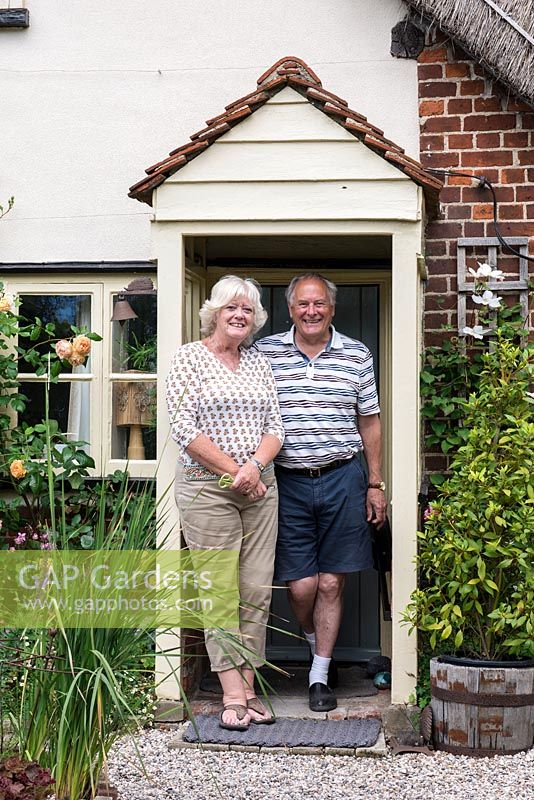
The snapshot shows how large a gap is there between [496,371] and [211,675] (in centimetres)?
224


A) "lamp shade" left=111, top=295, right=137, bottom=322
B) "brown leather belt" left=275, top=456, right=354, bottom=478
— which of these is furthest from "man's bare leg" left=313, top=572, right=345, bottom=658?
"lamp shade" left=111, top=295, right=137, bottom=322

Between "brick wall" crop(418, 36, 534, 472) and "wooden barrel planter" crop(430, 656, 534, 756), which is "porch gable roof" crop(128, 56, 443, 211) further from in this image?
"wooden barrel planter" crop(430, 656, 534, 756)

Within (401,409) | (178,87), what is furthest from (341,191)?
(178,87)

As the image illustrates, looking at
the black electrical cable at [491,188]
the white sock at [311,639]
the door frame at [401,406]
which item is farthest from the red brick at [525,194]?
the white sock at [311,639]

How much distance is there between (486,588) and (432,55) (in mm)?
3047

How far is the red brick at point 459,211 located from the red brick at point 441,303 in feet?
1.17

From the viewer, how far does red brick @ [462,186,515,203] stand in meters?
5.64

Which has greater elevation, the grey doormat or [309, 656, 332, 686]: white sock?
[309, 656, 332, 686]: white sock

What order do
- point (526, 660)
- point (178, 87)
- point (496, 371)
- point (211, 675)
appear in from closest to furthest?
point (526, 660) → point (496, 371) → point (211, 675) → point (178, 87)

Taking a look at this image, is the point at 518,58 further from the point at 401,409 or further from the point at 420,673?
the point at 420,673

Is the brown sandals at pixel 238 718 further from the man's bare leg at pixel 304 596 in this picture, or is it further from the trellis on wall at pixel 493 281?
the trellis on wall at pixel 493 281

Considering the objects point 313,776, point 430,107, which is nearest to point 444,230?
point 430,107

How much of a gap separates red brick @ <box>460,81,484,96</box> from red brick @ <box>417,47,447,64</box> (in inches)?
7.3

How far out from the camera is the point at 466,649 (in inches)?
183
